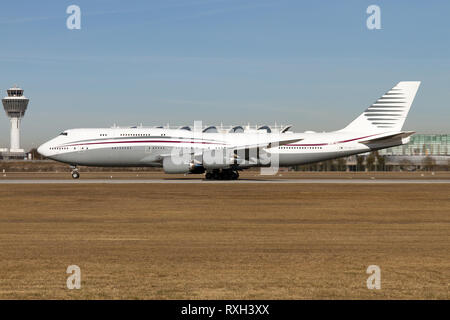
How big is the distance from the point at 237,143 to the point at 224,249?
4393 centimetres

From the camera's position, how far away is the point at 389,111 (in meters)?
61.0

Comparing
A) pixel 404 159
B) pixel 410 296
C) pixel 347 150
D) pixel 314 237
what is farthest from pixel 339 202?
pixel 404 159

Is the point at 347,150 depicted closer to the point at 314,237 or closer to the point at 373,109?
the point at 373,109

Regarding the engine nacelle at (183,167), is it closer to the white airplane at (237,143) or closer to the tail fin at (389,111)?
the white airplane at (237,143)

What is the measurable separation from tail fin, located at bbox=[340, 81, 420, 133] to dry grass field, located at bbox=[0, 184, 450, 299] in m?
30.4

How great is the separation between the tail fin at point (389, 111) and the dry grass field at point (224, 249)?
99.7ft

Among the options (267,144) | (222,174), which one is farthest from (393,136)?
(222,174)

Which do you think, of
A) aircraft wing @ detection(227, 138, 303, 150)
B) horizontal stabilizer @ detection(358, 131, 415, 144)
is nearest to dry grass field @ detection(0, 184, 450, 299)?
aircraft wing @ detection(227, 138, 303, 150)

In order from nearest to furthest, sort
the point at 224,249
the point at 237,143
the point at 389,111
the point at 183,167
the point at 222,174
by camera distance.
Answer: the point at 224,249 < the point at 183,167 < the point at 222,174 < the point at 237,143 < the point at 389,111

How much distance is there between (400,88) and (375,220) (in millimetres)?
40985

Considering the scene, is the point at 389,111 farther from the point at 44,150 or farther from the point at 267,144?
the point at 44,150

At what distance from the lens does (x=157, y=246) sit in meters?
16.7

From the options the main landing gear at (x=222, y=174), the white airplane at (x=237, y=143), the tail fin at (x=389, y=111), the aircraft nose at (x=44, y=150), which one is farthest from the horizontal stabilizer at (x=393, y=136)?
the aircraft nose at (x=44, y=150)
